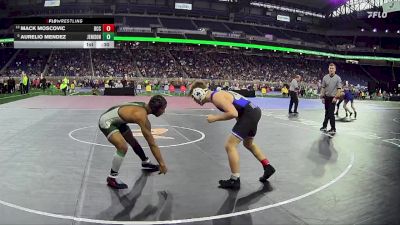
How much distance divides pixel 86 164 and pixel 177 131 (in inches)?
193

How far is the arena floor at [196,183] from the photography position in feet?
15.1

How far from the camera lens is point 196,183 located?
605 centimetres

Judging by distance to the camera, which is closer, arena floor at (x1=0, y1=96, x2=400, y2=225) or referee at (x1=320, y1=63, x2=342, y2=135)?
arena floor at (x1=0, y1=96, x2=400, y2=225)

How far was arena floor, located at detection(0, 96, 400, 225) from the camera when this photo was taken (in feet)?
15.1
